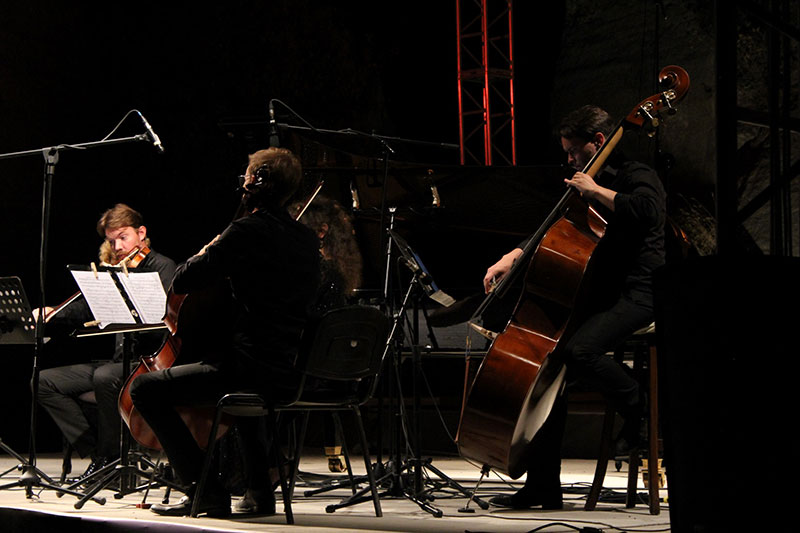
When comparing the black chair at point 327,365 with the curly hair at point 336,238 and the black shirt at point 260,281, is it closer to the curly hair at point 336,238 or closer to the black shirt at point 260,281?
the black shirt at point 260,281

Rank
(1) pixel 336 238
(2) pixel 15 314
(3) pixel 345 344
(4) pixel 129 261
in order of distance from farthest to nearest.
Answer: (1) pixel 336 238 → (4) pixel 129 261 → (2) pixel 15 314 → (3) pixel 345 344

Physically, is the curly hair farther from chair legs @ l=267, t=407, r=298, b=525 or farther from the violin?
chair legs @ l=267, t=407, r=298, b=525

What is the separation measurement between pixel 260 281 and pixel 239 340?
0.22 meters

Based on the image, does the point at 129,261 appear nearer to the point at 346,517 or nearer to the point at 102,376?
the point at 102,376

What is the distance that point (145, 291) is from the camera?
4168 millimetres

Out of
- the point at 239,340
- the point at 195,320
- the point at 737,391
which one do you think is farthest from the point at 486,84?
the point at 737,391

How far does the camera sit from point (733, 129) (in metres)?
2.44

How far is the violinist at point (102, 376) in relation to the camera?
5.14 meters

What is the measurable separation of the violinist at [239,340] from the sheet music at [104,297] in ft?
2.69

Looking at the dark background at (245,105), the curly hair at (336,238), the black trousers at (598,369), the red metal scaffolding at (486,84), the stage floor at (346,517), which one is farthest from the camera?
the red metal scaffolding at (486,84)

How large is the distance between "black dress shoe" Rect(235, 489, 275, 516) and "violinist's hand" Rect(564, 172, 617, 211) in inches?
62.3

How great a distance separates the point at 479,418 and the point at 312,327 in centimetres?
69

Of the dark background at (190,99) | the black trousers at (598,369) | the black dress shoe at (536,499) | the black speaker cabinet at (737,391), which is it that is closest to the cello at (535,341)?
the black trousers at (598,369)

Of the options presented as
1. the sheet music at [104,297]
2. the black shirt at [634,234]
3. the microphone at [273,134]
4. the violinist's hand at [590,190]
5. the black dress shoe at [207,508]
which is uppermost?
Answer: the microphone at [273,134]
